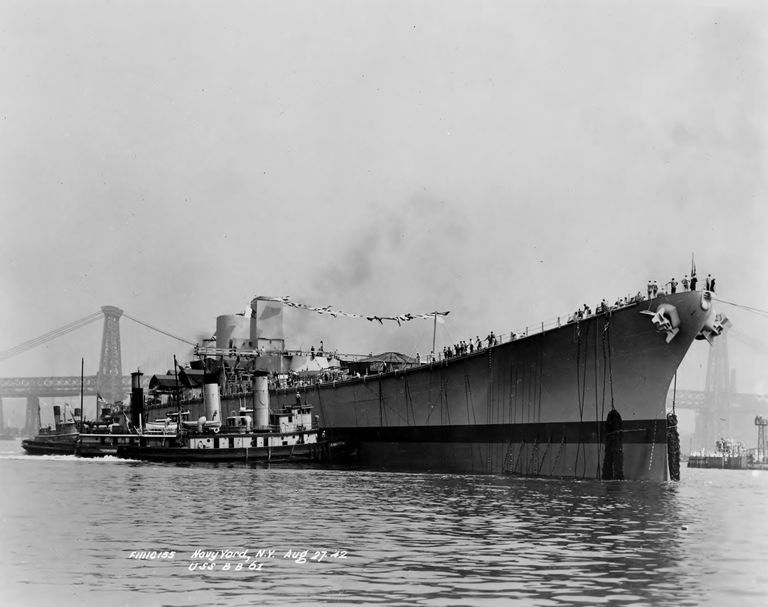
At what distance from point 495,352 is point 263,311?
34.7 meters

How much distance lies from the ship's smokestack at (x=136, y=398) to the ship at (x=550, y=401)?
17.4 meters

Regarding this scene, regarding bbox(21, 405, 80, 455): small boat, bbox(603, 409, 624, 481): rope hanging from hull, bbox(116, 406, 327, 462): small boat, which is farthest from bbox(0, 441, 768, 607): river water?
bbox(21, 405, 80, 455): small boat

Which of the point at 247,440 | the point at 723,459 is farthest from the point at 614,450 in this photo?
the point at 723,459

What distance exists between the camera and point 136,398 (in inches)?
2330

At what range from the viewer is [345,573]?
13938 millimetres

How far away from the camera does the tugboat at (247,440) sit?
4394 cm

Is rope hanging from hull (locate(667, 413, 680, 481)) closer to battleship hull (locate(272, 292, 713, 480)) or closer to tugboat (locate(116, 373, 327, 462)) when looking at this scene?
battleship hull (locate(272, 292, 713, 480))

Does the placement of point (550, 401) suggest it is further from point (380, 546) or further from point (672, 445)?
point (380, 546)

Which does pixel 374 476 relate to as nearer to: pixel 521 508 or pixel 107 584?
pixel 521 508

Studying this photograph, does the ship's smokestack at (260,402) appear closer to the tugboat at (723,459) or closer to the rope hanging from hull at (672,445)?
the rope hanging from hull at (672,445)

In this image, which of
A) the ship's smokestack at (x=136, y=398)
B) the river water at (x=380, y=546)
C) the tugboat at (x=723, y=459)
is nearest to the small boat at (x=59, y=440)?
the ship's smokestack at (x=136, y=398)

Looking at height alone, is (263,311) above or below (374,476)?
above

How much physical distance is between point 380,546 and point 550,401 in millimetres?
20048

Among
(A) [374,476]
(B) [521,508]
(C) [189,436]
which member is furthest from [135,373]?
(B) [521,508]
